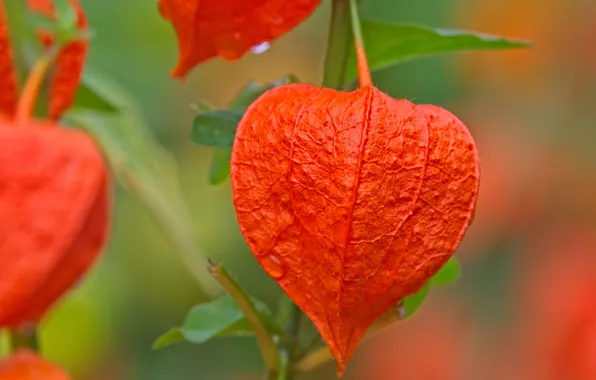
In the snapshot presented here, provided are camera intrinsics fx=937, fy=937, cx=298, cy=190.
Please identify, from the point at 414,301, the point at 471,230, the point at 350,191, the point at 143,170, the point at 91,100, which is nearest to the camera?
the point at 350,191

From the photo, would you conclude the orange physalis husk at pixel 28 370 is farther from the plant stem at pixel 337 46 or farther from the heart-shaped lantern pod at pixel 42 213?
the plant stem at pixel 337 46

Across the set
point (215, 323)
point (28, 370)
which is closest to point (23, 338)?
point (28, 370)

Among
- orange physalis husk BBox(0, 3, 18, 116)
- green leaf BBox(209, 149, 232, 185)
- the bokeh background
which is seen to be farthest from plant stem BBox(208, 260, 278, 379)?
the bokeh background

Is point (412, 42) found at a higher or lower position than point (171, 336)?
higher

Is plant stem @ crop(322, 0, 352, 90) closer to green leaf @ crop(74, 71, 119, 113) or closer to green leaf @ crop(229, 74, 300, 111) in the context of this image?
green leaf @ crop(229, 74, 300, 111)

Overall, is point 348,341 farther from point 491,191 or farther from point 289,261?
point 491,191

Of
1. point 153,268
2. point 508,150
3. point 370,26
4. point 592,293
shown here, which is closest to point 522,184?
point 508,150

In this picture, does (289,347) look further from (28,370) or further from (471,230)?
(471,230)
